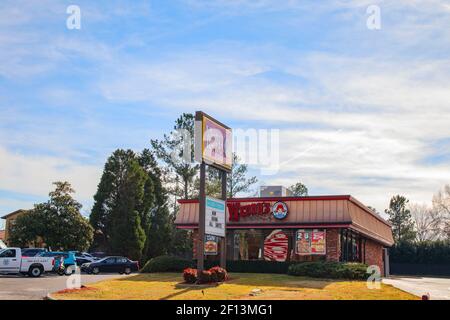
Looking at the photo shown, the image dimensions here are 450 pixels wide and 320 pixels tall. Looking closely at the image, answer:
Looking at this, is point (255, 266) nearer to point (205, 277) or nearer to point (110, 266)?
point (205, 277)

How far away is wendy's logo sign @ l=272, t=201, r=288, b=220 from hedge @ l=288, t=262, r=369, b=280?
14.4ft

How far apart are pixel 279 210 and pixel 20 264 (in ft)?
56.8

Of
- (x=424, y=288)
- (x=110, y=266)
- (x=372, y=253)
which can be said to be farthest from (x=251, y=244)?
(x=372, y=253)

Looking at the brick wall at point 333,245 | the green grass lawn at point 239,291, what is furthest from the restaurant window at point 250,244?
the green grass lawn at point 239,291

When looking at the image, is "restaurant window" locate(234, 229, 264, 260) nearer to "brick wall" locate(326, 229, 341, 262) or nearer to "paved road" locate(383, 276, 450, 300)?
"brick wall" locate(326, 229, 341, 262)

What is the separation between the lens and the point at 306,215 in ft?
125

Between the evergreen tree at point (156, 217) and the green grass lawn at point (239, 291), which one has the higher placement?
the evergreen tree at point (156, 217)

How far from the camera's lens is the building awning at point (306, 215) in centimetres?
3709

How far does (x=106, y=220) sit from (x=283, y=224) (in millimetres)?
35785

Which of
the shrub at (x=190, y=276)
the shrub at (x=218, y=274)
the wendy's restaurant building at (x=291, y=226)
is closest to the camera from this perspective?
the shrub at (x=190, y=276)

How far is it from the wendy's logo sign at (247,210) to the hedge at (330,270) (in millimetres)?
5363

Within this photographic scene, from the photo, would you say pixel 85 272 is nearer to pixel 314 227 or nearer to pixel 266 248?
pixel 266 248

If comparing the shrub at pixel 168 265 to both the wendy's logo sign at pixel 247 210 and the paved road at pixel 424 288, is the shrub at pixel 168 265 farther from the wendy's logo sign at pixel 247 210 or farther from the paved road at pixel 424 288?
the paved road at pixel 424 288
